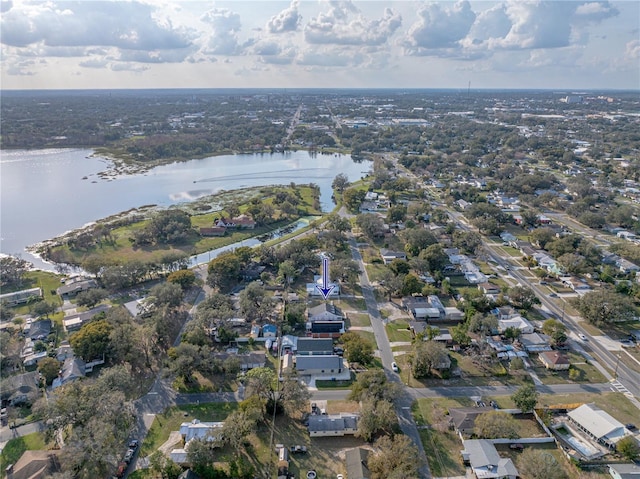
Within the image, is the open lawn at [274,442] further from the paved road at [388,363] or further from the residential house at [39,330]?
the residential house at [39,330]

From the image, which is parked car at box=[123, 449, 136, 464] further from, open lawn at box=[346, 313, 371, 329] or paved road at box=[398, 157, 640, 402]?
paved road at box=[398, 157, 640, 402]

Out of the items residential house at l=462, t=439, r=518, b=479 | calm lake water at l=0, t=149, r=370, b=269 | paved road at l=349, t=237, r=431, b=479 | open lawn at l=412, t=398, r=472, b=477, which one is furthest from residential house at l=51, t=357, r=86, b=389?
residential house at l=462, t=439, r=518, b=479

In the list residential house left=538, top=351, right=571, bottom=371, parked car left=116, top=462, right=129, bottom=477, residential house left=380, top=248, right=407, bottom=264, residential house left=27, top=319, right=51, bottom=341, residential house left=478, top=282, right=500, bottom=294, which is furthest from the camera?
residential house left=380, top=248, right=407, bottom=264

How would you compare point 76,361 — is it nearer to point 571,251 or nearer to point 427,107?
point 571,251

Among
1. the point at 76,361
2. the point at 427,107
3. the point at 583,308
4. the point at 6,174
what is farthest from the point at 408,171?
the point at 427,107

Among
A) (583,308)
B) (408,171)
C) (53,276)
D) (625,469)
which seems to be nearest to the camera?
(625,469)

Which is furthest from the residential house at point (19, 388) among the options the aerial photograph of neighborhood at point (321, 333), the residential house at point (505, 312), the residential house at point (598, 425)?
the residential house at point (505, 312)

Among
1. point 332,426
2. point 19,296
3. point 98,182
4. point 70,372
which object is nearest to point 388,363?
point 332,426
